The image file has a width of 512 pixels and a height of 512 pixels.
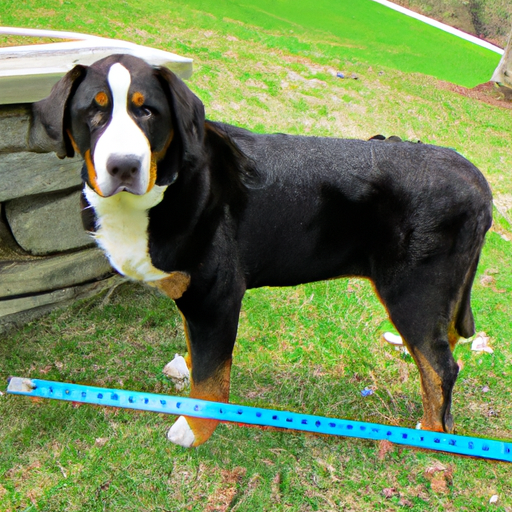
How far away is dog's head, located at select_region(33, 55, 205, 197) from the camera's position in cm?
172

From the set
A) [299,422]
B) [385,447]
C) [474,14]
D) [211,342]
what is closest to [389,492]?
[385,447]

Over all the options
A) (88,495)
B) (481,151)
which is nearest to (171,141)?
(88,495)

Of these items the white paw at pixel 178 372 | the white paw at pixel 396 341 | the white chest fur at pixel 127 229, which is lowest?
the white paw at pixel 178 372

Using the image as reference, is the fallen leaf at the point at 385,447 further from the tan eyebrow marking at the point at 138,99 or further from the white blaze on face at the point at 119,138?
the tan eyebrow marking at the point at 138,99

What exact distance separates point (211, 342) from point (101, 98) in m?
1.15

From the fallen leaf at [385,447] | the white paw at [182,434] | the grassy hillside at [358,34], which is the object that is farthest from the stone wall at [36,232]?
the grassy hillside at [358,34]

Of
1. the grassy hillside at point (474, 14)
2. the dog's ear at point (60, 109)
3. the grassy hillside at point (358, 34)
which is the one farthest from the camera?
the grassy hillside at point (474, 14)

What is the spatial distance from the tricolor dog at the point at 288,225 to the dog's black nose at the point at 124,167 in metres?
0.22

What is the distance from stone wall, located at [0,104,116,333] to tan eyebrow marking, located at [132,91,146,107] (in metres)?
1.28

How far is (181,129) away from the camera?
1.89 metres

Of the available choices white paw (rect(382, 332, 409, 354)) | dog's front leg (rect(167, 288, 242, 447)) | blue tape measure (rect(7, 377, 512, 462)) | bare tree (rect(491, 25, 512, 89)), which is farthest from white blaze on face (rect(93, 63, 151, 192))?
bare tree (rect(491, 25, 512, 89))

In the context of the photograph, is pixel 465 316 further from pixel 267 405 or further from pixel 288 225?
pixel 267 405

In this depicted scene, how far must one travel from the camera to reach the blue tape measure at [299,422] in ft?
8.56

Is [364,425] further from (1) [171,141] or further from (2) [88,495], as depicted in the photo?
(1) [171,141]
